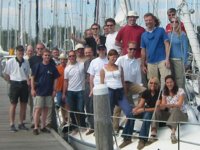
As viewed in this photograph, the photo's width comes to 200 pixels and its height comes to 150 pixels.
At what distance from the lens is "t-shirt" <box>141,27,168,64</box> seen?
9055mm

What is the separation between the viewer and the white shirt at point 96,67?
9.53 meters

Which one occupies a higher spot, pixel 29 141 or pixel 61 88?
pixel 61 88

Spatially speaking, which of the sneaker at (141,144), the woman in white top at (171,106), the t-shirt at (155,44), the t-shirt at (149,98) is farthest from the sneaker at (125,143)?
the t-shirt at (155,44)

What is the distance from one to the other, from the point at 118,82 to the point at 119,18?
402 centimetres

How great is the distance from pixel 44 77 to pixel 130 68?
186 cm

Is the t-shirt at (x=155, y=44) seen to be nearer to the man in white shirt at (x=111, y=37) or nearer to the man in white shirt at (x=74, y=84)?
the man in white shirt at (x=111, y=37)

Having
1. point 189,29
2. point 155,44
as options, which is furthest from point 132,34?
point 189,29

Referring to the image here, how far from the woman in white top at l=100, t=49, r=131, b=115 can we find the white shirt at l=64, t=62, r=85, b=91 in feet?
4.21

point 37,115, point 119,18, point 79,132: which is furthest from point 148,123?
point 119,18

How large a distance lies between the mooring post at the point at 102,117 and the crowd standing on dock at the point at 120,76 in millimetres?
1708

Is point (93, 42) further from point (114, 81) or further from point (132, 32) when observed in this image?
point (114, 81)

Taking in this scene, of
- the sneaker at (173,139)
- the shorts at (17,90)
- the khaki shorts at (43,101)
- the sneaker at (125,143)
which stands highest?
the shorts at (17,90)

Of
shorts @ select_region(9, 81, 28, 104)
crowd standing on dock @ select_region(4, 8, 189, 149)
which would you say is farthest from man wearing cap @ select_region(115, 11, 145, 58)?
shorts @ select_region(9, 81, 28, 104)

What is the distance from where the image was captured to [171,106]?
27.8 ft
